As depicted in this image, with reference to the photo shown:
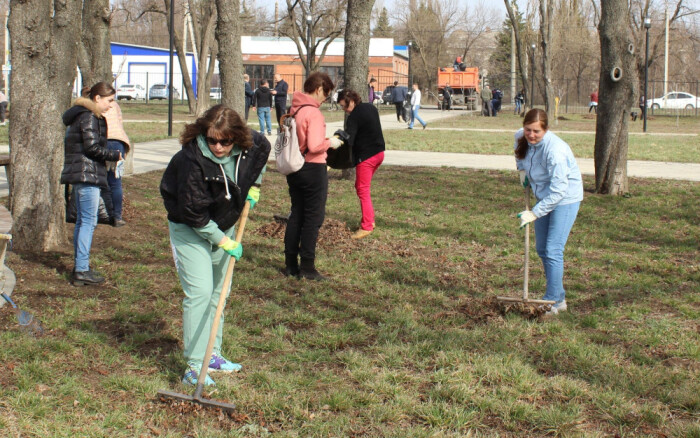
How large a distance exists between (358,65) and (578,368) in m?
8.01

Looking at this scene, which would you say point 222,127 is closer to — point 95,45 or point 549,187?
point 549,187

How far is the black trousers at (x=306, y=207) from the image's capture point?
6508 millimetres

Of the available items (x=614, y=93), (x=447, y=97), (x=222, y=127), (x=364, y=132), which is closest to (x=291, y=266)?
(x=364, y=132)

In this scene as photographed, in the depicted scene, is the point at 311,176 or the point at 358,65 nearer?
the point at 311,176

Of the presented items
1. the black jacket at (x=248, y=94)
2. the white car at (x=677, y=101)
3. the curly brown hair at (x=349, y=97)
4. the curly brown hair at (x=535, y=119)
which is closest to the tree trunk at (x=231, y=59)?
the curly brown hair at (x=349, y=97)

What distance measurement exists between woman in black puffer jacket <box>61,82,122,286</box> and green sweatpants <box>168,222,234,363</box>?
2.32m

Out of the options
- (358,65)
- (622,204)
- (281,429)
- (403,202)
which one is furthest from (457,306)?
(358,65)

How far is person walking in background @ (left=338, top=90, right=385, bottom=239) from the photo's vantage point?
8.24m

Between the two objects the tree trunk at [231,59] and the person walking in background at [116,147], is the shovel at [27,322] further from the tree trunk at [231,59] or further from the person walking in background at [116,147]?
the tree trunk at [231,59]

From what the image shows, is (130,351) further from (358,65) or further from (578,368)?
(358,65)

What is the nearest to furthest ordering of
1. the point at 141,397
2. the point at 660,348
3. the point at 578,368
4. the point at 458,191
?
the point at 141,397, the point at 578,368, the point at 660,348, the point at 458,191

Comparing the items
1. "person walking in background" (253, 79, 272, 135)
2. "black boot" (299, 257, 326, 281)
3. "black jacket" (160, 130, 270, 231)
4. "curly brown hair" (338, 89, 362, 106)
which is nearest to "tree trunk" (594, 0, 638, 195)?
"curly brown hair" (338, 89, 362, 106)

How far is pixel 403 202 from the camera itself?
10.6m

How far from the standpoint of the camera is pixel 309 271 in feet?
21.9
